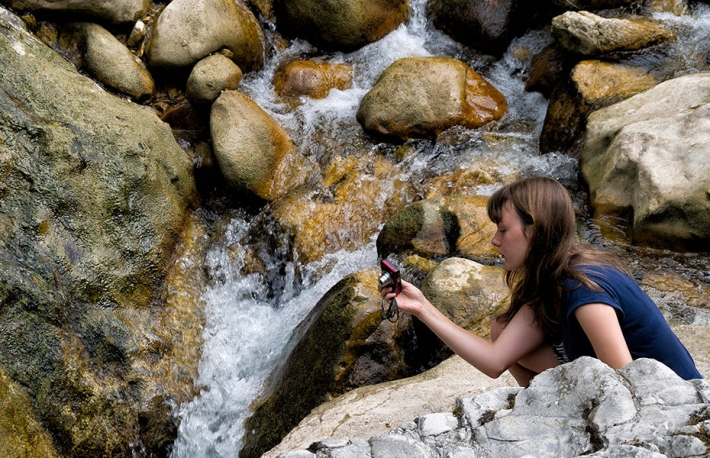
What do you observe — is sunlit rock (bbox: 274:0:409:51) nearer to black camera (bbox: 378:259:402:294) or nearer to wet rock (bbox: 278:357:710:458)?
black camera (bbox: 378:259:402:294)

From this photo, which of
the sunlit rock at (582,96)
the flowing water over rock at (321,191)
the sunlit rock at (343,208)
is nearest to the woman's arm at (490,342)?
the flowing water over rock at (321,191)

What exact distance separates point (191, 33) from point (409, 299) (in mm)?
5605

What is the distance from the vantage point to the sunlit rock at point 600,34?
673 centimetres

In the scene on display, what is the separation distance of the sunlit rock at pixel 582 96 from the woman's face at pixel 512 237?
4.21 metres

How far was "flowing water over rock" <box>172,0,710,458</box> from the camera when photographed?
4879 mm

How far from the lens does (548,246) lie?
248 cm

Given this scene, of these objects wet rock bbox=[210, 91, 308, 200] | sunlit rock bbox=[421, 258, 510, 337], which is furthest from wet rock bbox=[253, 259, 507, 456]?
wet rock bbox=[210, 91, 308, 200]

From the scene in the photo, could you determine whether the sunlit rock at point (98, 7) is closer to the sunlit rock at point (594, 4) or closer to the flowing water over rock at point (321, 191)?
the flowing water over rock at point (321, 191)

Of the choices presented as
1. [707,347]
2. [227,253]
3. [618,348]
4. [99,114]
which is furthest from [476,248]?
[99,114]

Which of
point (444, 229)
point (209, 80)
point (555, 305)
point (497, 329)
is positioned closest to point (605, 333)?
point (555, 305)

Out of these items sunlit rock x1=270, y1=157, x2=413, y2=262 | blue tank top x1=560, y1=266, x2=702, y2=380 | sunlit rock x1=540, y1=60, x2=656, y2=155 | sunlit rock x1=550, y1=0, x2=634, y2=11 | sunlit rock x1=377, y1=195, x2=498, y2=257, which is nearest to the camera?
blue tank top x1=560, y1=266, x2=702, y2=380

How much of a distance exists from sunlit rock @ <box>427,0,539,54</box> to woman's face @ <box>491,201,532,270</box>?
6.25 m

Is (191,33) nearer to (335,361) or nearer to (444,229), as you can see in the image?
(444,229)

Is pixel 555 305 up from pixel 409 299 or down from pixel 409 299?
up
